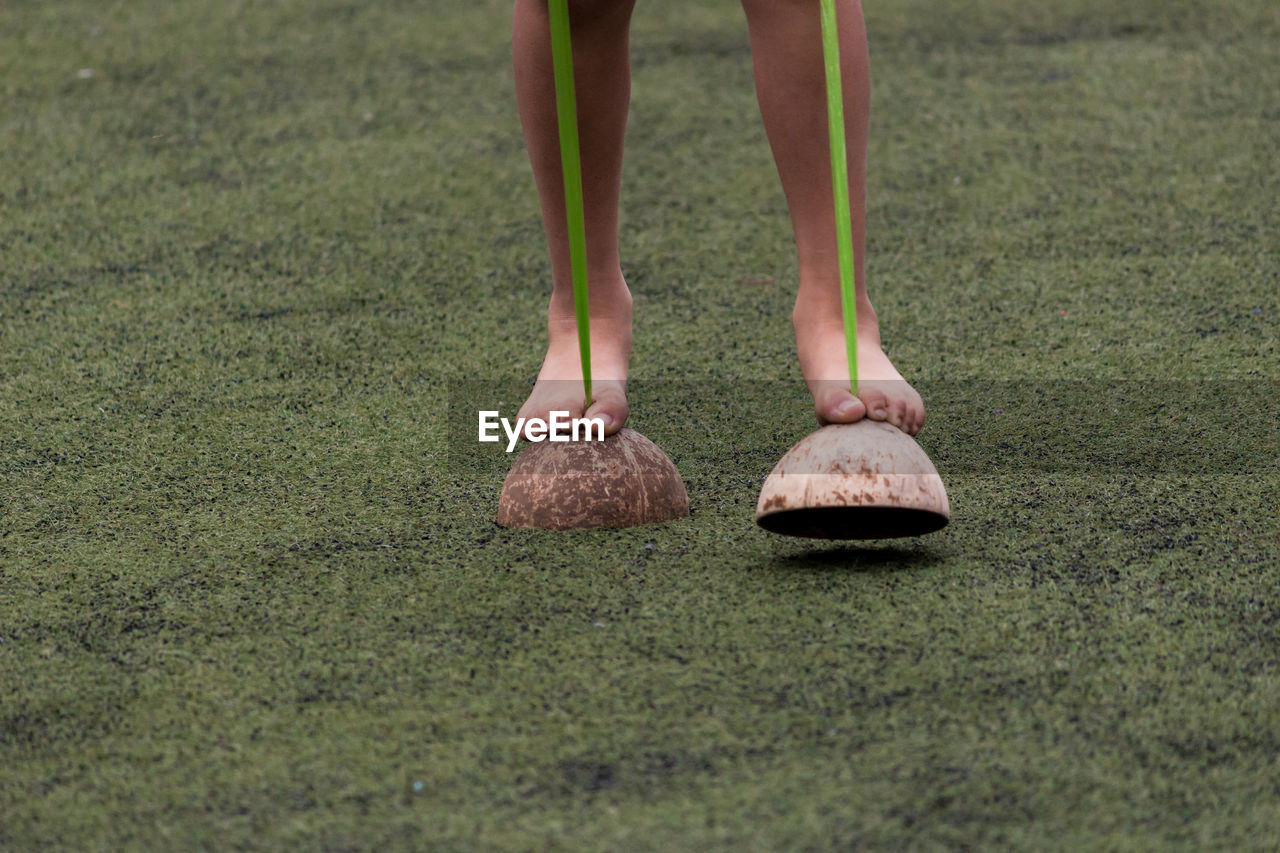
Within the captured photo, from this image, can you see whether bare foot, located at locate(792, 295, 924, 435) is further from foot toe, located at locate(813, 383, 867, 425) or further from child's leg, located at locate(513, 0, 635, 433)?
child's leg, located at locate(513, 0, 635, 433)

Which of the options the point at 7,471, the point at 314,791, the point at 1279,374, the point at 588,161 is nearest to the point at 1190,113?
the point at 1279,374

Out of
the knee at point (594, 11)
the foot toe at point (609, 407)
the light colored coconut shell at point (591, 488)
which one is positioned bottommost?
the light colored coconut shell at point (591, 488)

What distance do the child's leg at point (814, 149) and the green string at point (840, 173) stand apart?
79 mm

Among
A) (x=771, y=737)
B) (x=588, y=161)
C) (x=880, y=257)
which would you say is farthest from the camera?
(x=880, y=257)

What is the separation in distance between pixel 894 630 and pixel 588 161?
2.48 feet

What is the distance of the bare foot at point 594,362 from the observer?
5.48 ft

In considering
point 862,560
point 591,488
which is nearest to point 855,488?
point 862,560

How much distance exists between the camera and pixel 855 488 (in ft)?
4.52

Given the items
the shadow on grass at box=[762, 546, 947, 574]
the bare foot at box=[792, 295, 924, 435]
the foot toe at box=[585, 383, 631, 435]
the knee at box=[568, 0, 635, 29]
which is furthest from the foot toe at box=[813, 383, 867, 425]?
the knee at box=[568, 0, 635, 29]

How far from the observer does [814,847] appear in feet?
3.21

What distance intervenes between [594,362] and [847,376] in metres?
0.34

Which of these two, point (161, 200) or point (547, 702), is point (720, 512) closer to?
point (547, 702)

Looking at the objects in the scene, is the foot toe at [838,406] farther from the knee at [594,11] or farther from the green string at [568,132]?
the knee at [594,11]

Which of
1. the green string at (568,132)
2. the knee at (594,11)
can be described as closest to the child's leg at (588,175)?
the knee at (594,11)
